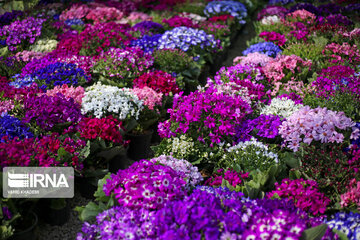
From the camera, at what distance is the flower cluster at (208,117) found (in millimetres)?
4191

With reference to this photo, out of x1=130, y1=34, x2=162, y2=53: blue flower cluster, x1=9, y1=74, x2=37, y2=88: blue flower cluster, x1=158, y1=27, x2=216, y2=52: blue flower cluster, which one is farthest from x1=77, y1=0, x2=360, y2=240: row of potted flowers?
x1=9, y1=74, x2=37, y2=88: blue flower cluster

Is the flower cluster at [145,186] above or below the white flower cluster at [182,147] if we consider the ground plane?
above

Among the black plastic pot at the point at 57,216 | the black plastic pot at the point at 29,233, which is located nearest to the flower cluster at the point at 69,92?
the black plastic pot at the point at 57,216

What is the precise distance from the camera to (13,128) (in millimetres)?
3965

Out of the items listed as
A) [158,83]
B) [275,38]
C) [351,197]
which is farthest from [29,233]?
[275,38]

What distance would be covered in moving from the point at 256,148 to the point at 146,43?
162 inches

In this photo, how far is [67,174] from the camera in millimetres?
3639

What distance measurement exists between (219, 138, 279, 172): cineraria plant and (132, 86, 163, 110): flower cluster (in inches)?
60.8

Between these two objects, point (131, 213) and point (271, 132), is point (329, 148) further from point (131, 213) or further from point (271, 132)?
point (131, 213)

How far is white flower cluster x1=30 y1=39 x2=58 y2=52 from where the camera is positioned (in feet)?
23.7

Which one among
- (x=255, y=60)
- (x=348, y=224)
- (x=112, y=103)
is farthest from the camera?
(x=255, y=60)

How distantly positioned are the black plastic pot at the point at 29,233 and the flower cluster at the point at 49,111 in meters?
1.25

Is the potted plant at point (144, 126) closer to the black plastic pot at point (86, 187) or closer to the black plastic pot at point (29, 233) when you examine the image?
the black plastic pot at point (86, 187)

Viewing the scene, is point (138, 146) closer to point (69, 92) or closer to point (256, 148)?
point (69, 92)
